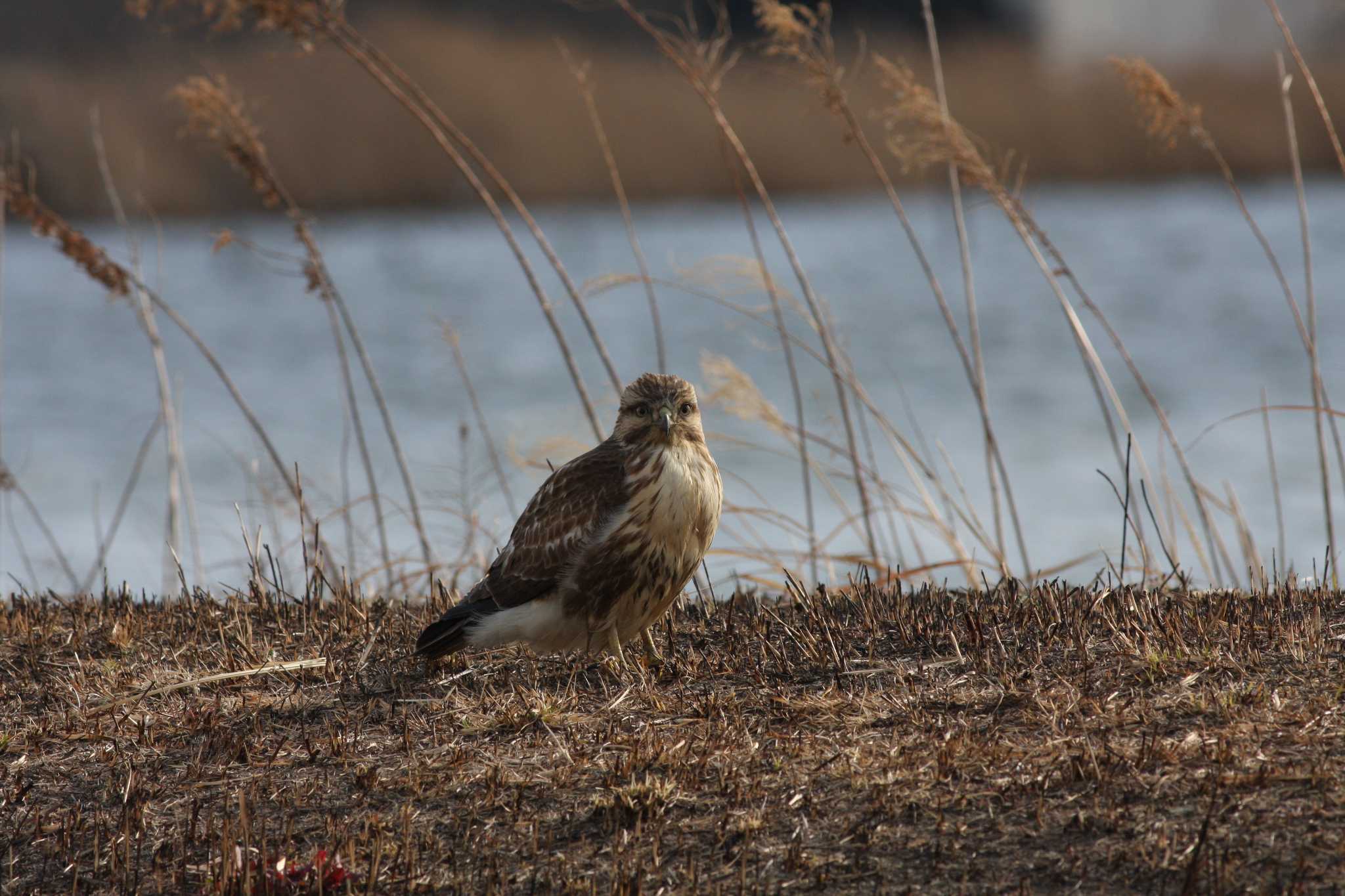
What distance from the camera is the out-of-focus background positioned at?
32.4 ft

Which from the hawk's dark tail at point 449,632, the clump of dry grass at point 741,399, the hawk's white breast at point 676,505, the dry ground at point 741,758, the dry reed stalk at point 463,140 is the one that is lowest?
the dry ground at point 741,758

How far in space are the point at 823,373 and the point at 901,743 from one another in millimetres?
→ 9801

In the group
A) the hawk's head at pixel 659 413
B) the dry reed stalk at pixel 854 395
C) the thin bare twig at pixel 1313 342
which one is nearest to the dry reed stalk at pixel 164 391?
the dry reed stalk at pixel 854 395

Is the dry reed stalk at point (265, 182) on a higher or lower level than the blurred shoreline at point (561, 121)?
lower

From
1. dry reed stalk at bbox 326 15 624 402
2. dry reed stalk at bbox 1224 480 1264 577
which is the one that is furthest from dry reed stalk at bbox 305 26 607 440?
dry reed stalk at bbox 1224 480 1264 577

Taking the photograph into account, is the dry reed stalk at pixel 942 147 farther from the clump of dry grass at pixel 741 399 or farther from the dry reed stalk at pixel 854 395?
the clump of dry grass at pixel 741 399

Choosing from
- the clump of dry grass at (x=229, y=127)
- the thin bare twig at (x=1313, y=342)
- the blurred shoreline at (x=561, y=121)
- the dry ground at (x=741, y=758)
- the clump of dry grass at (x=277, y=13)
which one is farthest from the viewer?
the blurred shoreline at (x=561, y=121)

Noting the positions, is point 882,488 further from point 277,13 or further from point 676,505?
point 277,13

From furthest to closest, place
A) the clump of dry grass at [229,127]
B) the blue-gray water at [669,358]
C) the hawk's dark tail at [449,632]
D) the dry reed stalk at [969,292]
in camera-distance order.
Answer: the blue-gray water at [669,358] < the clump of dry grass at [229,127] < the dry reed stalk at [969,292] < the hawk's dark tail at [449,632]

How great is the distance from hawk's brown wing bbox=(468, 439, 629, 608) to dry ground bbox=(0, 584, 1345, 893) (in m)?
0.25

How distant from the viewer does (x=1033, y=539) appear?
32.5 feet

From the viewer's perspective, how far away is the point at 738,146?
5.86 meters

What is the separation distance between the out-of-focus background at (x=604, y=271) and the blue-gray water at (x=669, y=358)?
0.07 m

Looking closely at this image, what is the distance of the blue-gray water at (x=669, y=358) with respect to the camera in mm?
8203
